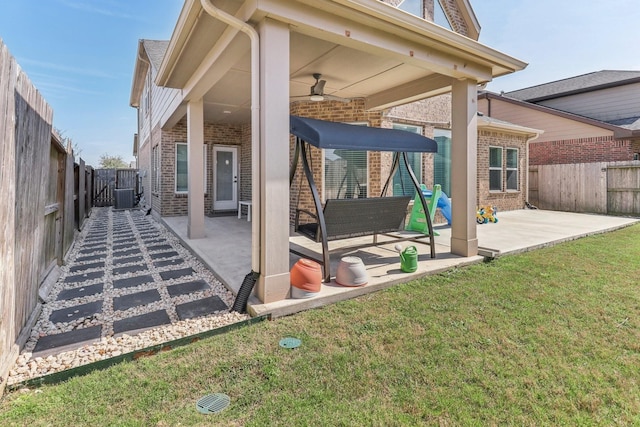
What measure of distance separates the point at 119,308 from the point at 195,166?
376 cm

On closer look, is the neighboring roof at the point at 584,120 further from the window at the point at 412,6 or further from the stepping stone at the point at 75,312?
the stepping stone at the point at 75,312

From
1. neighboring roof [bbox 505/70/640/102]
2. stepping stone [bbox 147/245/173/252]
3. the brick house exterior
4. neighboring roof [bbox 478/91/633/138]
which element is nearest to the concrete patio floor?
stepping stone [bbox 147/245/173/252]

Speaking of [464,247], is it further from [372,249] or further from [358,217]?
[358,217]

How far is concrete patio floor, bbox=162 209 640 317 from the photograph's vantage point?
354 centimetres

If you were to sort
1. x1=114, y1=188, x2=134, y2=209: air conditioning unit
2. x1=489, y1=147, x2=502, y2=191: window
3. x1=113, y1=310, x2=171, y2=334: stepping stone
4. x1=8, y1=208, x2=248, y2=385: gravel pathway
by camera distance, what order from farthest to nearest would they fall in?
x1=114, y1=188, x2=134, y2=209: air conditioning unit, x1=489, y1=147, x2=502, y2=191: window, x1=113, y1=310, x2=171, y2=334: stepping stone, x1=8, y1=208, x2=248, y2=385: gravel pathway

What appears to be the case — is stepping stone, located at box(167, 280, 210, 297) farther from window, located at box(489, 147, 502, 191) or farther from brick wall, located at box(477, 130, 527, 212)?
window, located at box(489, 147, 502, 191)

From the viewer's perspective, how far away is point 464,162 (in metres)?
4.88

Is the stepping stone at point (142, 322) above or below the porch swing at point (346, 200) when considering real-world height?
below

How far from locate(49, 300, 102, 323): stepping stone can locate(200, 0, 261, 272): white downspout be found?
1.61 meters

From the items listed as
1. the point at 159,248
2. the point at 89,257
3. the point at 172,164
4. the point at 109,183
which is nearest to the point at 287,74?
the point at 159,248

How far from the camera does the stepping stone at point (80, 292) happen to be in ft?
11.7

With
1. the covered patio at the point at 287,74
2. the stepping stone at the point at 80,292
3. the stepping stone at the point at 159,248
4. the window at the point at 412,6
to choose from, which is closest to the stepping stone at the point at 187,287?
the covered patio at the point at 287,74

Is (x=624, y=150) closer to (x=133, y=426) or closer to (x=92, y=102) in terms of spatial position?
(x=133, y=426)

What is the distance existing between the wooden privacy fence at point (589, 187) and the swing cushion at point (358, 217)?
10.7 metres
